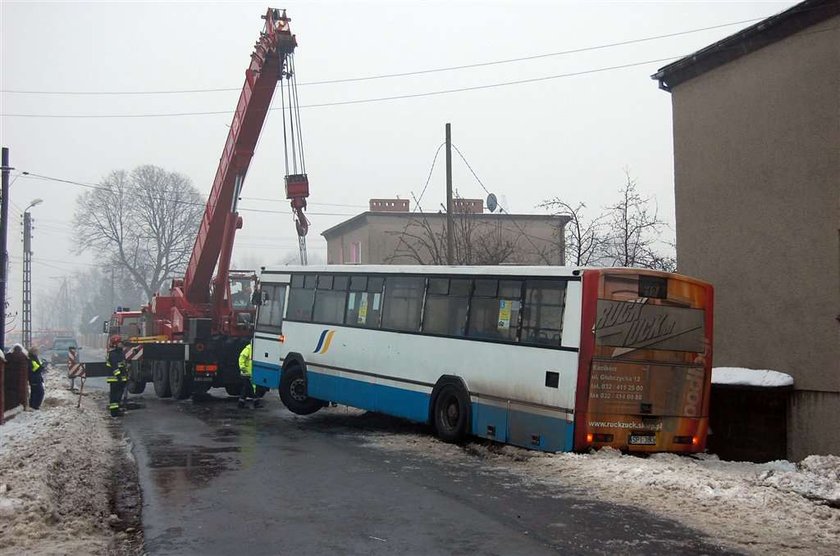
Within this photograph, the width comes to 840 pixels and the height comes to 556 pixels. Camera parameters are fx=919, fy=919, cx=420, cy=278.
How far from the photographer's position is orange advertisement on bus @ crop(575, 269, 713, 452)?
12016mm

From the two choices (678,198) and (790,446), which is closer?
(790,446)

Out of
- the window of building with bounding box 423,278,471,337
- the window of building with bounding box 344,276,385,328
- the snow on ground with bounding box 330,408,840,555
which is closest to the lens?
the snow on ground with bounding box 330,408,840,555

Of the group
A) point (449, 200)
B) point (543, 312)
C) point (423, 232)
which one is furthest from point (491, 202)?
point (543, 312)

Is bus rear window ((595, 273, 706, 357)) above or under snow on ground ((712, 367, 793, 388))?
above

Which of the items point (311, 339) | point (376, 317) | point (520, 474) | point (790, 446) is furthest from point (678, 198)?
point (520, 474)

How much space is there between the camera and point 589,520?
8.40 m

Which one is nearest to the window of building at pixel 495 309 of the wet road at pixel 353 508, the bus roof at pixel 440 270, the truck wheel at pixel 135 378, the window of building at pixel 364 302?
the bus roof at pixel 440 270

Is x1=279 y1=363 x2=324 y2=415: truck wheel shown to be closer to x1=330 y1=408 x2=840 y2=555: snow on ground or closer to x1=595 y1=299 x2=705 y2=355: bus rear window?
x1=330 y1=408 x2=840 y2=555: snow on ground

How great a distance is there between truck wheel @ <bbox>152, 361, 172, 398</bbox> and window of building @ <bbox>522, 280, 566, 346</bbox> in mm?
13677

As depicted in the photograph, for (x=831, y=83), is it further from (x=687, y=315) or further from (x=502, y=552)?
(x=502, y=552)

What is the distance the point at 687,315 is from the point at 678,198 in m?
5.99

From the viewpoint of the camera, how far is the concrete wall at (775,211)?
14625mm

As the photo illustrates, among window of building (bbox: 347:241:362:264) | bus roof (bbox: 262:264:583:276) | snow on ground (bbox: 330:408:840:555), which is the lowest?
snow on ground (bbox: 330:408:840:555)

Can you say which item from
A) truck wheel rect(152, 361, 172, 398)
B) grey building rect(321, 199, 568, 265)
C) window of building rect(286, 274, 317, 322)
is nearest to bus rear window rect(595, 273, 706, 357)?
window of building rect(286, 274, 317, 322)
